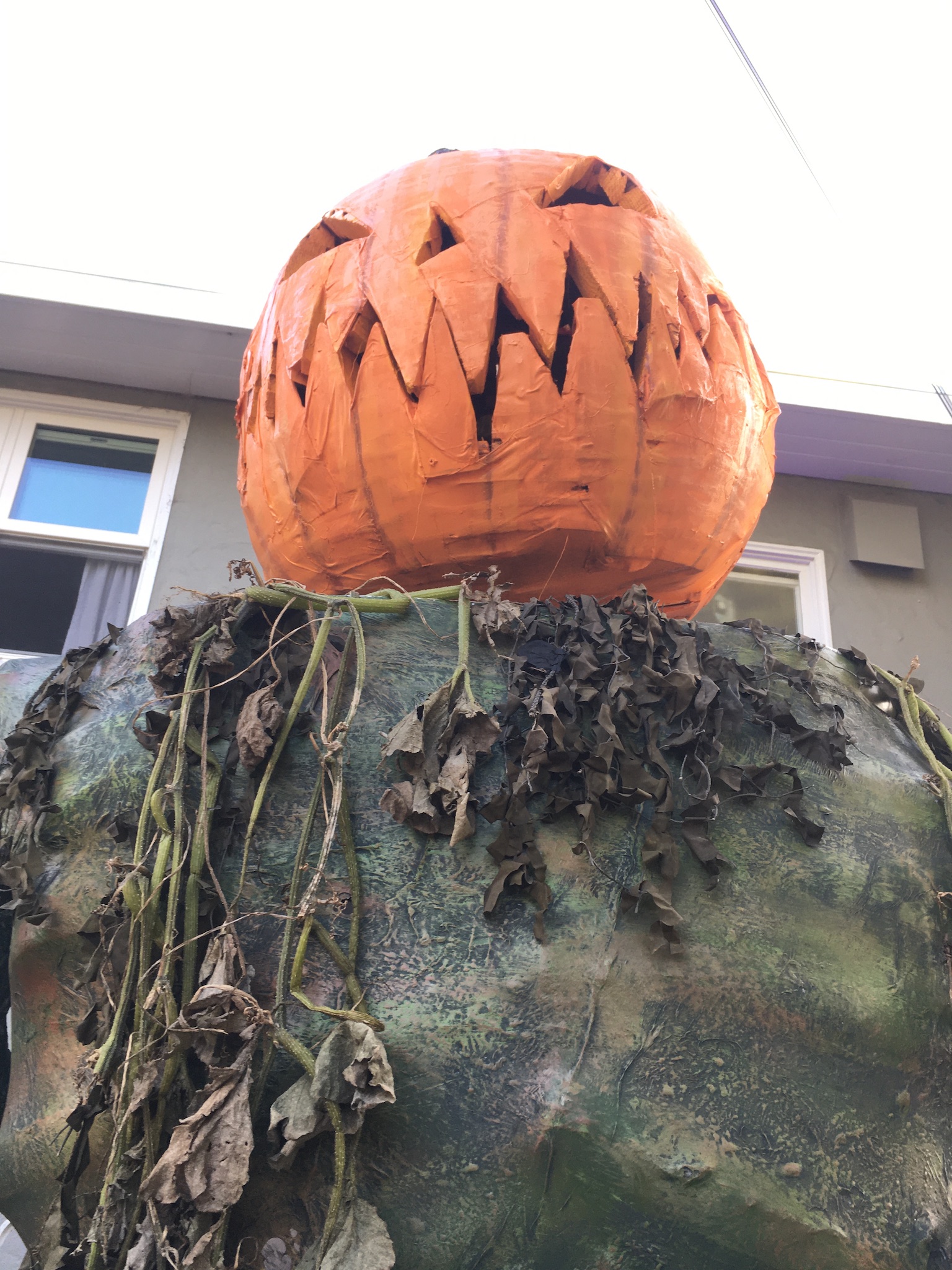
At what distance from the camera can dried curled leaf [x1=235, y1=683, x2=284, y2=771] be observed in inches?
57.2

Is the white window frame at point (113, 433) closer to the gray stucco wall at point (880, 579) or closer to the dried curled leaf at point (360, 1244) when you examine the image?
the gray stucco wall at point (880, 579)

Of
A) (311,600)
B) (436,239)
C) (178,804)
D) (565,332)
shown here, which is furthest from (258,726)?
(436,239)

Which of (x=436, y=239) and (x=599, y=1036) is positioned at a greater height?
(x=436, y=239)

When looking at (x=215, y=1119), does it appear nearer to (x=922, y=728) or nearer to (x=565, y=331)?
(x=922, y=728)

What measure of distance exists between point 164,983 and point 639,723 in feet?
2.48

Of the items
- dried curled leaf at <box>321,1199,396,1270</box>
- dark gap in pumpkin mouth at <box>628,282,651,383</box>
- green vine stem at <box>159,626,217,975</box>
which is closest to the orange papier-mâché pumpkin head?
dark gap in pumpkin mouth at <box>628,282,651,383</box>

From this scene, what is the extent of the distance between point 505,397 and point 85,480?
117 inches

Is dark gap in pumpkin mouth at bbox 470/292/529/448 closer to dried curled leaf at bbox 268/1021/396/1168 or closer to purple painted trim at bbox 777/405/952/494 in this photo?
dried curled leaf at bbox 268/1021/396/1168

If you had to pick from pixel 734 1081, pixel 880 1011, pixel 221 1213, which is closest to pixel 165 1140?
pixel 221 1213

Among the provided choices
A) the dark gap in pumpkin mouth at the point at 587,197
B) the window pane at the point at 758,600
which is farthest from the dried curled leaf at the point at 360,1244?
the window pane at the point at 758,600

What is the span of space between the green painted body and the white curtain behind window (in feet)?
8.40

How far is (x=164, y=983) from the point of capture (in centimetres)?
127

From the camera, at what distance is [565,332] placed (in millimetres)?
1928

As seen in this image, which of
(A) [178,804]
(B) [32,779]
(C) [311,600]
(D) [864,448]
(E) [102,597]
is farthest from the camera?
(D) [864,448]
